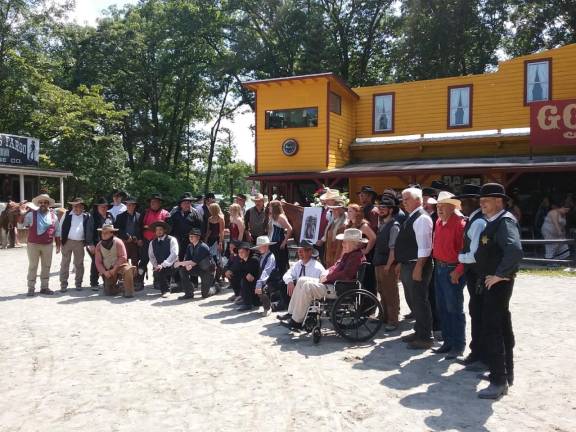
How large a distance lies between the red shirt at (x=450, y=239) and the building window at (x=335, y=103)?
15635 mm

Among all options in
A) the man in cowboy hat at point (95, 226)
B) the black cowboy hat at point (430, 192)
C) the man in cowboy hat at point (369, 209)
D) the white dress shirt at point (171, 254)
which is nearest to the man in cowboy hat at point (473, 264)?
the black cowboy hat at point (430, 192)

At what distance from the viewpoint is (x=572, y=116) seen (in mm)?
16609

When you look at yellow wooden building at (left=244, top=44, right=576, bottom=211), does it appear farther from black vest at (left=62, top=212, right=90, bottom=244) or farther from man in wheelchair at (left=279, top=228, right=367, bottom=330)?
man in wheelchair at (left=279, top=228, right=367, bottom=330)

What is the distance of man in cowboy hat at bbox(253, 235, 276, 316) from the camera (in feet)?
27.0

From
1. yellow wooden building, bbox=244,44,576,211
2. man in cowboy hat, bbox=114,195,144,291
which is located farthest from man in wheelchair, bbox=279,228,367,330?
yellow wooden building, bbox=244,44,576,211

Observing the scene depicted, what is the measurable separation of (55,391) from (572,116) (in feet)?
56.0

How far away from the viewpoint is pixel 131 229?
35.1 ft

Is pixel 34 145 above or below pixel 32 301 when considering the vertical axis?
above

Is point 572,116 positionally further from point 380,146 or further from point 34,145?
point 34,145

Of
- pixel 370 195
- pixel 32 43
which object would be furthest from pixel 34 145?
pixel 370 195

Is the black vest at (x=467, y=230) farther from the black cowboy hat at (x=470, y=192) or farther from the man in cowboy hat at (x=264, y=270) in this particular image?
the man in cowboy hat at (x=264, y=270)

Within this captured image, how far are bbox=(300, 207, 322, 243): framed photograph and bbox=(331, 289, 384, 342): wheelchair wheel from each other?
2840 mm

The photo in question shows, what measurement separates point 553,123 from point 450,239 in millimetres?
13402

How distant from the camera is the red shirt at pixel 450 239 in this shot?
5801 millimetres
